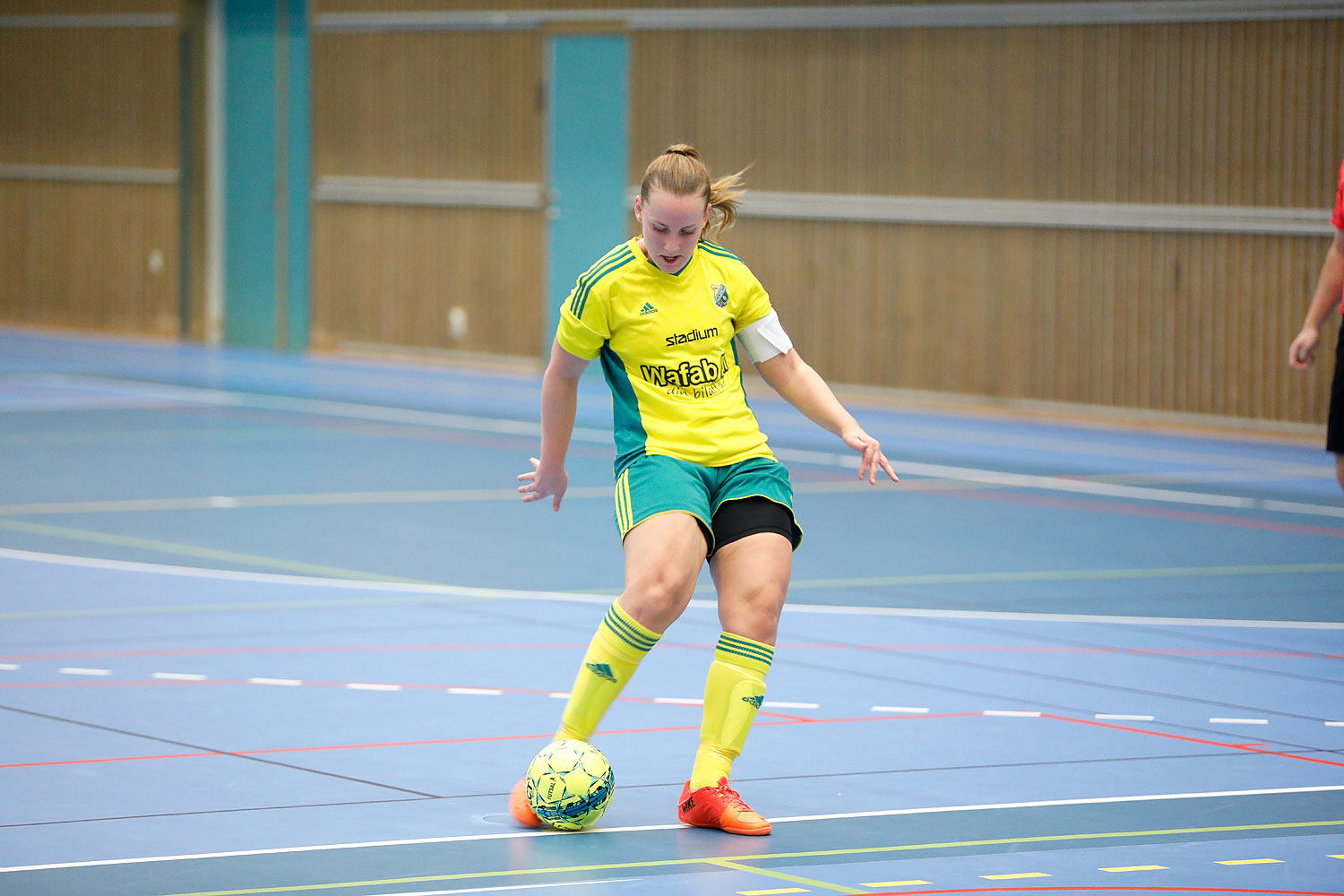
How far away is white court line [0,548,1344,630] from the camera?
8953 mm

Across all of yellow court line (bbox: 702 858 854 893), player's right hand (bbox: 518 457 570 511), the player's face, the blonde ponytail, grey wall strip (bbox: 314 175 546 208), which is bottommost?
yellow court line (bbox: 702 858 854 893)

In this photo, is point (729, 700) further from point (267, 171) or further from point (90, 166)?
point (90, 166)

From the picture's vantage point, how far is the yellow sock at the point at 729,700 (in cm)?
550

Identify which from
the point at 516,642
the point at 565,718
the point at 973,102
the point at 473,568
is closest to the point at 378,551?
the point at 473,568

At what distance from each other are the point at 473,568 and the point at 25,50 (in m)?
20.7

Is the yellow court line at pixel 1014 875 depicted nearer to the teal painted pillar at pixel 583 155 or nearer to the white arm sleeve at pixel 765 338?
the white arm sleeve at pixel 765 338

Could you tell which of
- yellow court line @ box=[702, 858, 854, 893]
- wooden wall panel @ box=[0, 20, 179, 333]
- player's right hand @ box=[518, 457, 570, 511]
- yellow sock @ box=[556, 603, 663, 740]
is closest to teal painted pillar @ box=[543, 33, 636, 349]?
wooden wall panel @ box=[0, 20, 179, 333]

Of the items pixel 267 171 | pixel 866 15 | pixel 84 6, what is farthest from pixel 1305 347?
pixel 84 6

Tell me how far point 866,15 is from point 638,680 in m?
13.1

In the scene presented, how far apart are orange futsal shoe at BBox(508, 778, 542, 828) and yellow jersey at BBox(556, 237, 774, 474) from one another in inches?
35.2

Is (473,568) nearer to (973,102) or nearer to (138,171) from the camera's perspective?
(973,102)

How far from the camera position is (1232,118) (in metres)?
17.1

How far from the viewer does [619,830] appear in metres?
5.48

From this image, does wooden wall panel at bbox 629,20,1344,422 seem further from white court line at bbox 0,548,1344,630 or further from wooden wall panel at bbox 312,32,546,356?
white court line at bbox 0,548,1344,630
